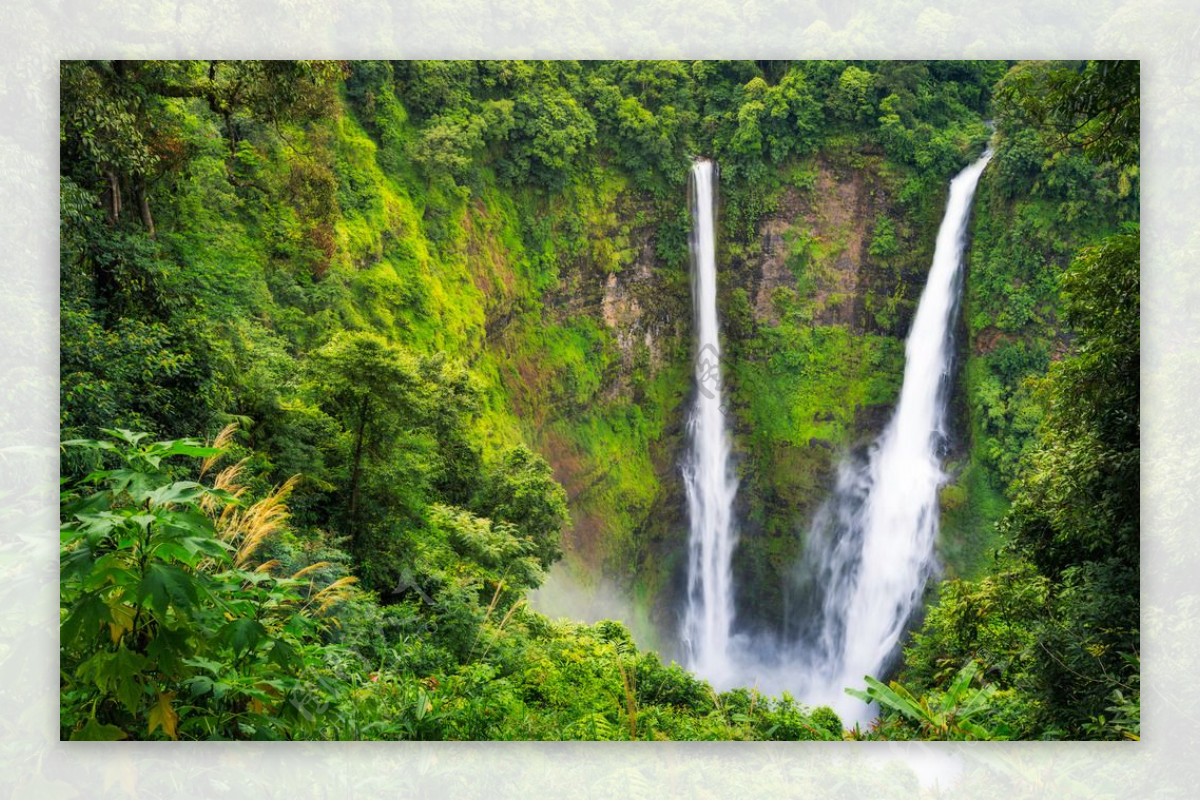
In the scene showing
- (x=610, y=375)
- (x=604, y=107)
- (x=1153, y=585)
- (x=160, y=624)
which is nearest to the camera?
(x=160, y=624)

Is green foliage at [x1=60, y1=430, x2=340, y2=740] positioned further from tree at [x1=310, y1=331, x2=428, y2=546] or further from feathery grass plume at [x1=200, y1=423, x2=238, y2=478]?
tree at [x1=310, y1=331, x2=428, y2=546]

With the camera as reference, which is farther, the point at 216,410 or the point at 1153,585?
the point at 216,410

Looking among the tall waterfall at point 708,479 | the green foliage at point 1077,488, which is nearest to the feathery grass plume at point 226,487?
the tall waterfall at point 708,479

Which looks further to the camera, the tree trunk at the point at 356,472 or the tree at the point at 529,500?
the tree at the point at 529,500

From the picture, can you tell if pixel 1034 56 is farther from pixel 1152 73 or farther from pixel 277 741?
pixel 277 741

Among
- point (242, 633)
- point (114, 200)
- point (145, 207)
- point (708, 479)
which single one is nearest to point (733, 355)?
point (708, 479)

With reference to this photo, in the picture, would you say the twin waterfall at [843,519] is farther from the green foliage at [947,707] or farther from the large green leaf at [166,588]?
the large green leaf at [166,588]

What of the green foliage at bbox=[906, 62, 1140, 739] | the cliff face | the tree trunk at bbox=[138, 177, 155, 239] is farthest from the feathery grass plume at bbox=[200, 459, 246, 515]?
the green foliage at bbox=[906, 62, 1140, 739]

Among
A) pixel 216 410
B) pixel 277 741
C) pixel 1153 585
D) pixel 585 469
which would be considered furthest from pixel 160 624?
pixel 1153 585
